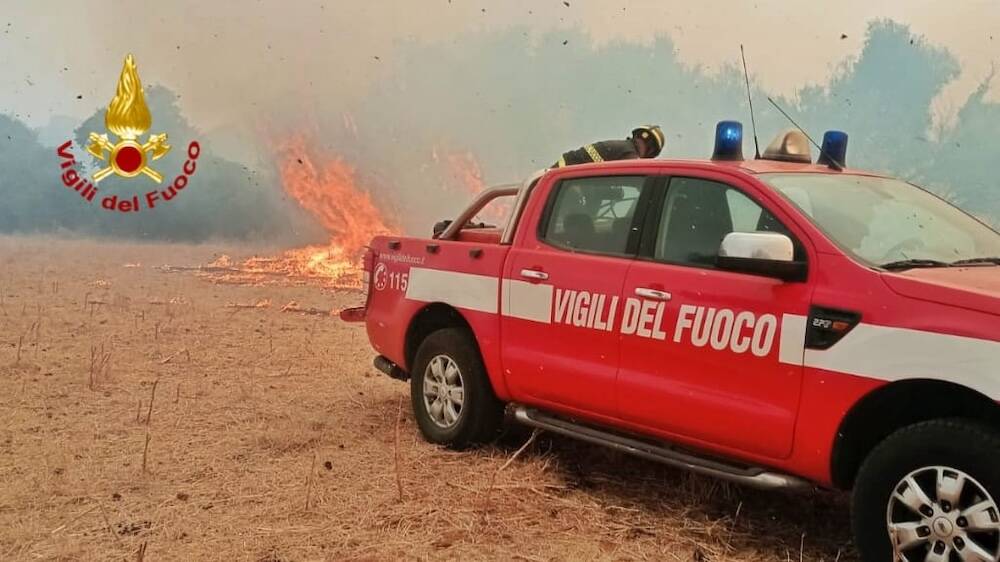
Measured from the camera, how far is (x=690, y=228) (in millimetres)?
4184

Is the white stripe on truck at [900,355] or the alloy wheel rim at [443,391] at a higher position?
the white stripe on truck at [900,355]

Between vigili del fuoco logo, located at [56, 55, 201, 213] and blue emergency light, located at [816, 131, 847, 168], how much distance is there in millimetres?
11065

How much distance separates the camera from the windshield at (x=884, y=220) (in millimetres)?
3717

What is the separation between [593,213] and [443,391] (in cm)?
155

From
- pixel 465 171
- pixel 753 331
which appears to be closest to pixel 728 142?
pixel 753 331

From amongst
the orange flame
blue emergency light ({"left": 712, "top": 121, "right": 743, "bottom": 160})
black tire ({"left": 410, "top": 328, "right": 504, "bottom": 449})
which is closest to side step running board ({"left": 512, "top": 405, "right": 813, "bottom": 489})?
black tire ({"left": 410, "top": 328, "right": 504, "bottom": 449})

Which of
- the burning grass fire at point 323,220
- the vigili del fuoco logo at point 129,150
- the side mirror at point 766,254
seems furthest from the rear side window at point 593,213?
the burning grass fire at point 323,220

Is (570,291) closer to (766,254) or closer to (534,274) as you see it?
(534,274)

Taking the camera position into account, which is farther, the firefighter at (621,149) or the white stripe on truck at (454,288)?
the firefighter at (621,149)

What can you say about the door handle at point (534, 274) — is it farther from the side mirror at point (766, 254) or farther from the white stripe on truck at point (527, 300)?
the side mirror at point (766, 254)

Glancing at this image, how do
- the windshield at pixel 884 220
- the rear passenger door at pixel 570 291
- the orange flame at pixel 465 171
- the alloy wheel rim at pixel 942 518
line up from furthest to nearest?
1. the orange flame at pixel 465 171
2. the rear passenger door at pixel 570 291
3. the windshield at pixel 884 220
4. the alloy wheel rim at pixel 942 518

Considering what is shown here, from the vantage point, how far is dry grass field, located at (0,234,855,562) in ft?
12.9

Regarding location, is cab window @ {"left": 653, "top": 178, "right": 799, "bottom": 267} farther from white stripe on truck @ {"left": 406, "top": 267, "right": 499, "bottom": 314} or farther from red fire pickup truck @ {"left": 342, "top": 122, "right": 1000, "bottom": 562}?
white stripe on truck @ {"left": 406, "top": 267, "right": 499, "bottom": 314}

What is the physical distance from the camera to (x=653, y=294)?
409cm
